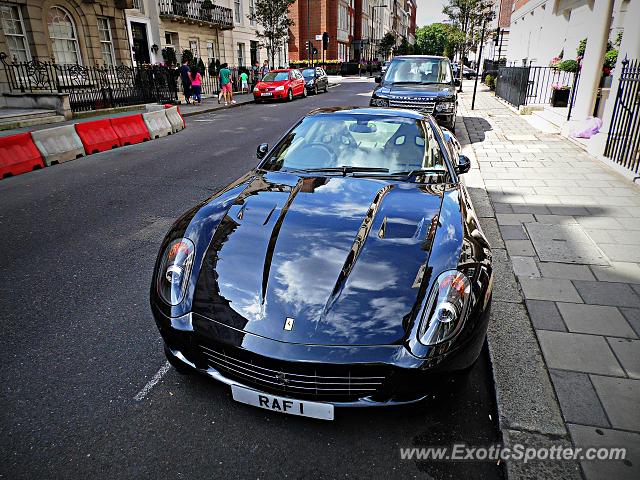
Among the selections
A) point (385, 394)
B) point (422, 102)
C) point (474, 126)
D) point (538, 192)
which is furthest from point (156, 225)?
point (474, 126)

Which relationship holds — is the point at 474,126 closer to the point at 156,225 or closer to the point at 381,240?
the point at 156,225

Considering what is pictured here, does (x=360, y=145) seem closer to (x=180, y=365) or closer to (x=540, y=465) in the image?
(x=180, y=365)

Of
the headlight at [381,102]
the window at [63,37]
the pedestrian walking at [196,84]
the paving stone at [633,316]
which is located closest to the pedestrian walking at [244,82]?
the pedestrian walking at [196,84]

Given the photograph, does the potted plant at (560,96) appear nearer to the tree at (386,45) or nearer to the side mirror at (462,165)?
the side mirror at (462,165)

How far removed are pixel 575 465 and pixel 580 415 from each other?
0.36 metres

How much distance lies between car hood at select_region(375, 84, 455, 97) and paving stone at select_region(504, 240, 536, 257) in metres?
5.41

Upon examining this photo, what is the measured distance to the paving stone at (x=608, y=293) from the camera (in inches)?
136

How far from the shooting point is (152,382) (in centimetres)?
267

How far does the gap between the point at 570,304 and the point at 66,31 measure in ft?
71.6

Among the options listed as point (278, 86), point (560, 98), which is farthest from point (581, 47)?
point (278, 86)

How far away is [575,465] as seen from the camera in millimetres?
2045

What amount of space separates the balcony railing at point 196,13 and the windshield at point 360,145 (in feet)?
79.9

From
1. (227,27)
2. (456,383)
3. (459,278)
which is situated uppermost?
(227,27)

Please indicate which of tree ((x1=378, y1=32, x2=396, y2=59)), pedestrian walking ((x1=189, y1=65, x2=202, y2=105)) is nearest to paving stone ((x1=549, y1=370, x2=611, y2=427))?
pedestrian walking ((x1=189, y1=65, x2=202, y2=105))
